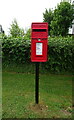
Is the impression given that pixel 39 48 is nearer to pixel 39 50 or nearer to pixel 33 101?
pixel 39 50

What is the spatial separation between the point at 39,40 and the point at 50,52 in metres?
3.46

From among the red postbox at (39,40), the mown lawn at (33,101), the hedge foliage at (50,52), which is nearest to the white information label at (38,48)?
the red postbox at (39,40)

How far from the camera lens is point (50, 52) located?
6527 mm

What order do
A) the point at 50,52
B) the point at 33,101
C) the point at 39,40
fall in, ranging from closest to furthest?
1. the point at 39,40
2. the point at 33,101
3. the point at 50,52

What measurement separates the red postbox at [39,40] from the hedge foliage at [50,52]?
3.22 meters

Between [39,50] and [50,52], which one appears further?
[50,52]

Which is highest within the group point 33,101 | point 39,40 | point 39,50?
point 39,40

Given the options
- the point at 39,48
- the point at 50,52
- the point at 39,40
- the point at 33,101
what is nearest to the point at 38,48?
the point at 39,48

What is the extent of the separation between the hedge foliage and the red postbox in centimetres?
322

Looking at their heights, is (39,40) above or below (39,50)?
above

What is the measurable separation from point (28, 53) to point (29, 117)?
4.08 m

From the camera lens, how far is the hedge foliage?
6.42 metres

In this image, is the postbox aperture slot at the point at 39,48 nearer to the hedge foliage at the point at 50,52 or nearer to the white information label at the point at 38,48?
the white information label at the point at 38,48

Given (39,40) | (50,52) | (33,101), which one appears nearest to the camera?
(39,40)
